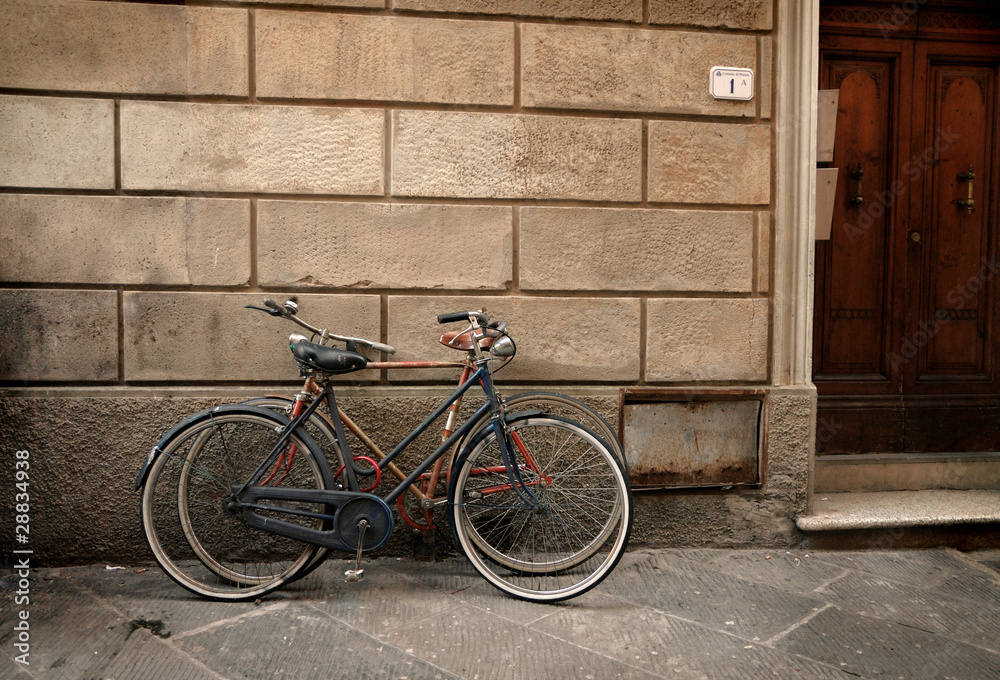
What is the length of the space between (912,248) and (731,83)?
179 cm

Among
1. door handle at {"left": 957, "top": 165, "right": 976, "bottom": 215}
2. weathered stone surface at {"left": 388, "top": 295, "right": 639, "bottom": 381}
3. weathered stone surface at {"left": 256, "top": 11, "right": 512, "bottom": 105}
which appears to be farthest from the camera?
door handle at {"left": 957, "top": 165, "right": 976, "bottom": 215}

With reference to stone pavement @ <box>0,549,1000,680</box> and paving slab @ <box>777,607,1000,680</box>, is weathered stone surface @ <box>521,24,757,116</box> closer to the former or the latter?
stone pavement @ <box>0,549,1000,680</box>

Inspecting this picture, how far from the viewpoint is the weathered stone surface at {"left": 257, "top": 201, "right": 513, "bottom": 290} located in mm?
3607

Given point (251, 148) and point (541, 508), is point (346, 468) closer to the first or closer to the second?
point (541, 508)

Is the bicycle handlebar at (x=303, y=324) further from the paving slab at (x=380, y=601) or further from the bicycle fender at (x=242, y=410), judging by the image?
the paving slab at (x=380, y=601)

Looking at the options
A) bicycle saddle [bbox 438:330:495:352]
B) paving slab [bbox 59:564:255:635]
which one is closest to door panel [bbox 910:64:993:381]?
bicycle saddle [bbox 438:330:495:352]

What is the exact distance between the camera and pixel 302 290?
11.9ft

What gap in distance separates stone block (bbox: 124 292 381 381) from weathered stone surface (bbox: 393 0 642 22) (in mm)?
1560

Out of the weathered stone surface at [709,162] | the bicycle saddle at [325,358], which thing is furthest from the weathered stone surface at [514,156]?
the bicycle saddle at [325,358]

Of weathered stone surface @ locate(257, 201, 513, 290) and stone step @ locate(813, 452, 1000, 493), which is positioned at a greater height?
weathered stone surface @ locate(257, 201, 513, 290)

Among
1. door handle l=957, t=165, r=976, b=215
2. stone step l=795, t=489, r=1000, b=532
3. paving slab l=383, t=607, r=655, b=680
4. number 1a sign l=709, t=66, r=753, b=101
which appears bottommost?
paving slab l=383, t=607, r=655, b=680

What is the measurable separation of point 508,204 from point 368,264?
0.81 meters

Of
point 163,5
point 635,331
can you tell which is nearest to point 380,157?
point 163,5

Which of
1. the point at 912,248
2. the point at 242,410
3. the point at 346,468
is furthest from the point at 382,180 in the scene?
the point at 912,248
